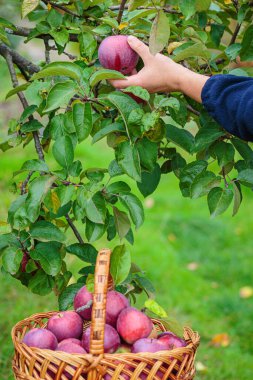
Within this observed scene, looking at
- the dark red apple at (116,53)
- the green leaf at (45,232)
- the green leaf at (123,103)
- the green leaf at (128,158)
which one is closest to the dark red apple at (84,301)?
the green leaf at (45,232)

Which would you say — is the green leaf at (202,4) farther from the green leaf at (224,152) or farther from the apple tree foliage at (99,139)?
the green leaf at (224,152)

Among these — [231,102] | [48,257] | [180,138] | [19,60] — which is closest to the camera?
[231,102]

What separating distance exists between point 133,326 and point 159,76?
0.54 meters

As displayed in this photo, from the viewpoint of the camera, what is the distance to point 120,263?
53.3 inches

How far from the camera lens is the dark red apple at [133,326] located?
125 cm

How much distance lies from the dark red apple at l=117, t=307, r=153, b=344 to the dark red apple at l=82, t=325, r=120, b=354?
0.02 m

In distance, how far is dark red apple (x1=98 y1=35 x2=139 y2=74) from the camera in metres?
1.38

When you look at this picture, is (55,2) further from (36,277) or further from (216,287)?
(216,287)

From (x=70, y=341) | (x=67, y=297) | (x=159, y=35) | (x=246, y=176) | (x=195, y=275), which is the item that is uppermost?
(x=159, y=35)

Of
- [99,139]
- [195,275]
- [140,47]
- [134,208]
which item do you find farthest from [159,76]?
[195,275]

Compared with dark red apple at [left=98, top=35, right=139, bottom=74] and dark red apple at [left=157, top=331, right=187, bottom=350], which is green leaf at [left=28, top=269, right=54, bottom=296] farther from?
dark red apple at [left=98, top=35, right=139, bottom=74]

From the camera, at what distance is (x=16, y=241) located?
1444 mm

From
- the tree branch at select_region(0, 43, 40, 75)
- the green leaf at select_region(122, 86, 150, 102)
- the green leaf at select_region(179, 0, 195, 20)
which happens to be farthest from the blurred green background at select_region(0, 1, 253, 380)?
the green leaf at select_region(122, 86, 150, 102)

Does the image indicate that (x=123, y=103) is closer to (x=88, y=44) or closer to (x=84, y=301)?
(x=88, y=44)
